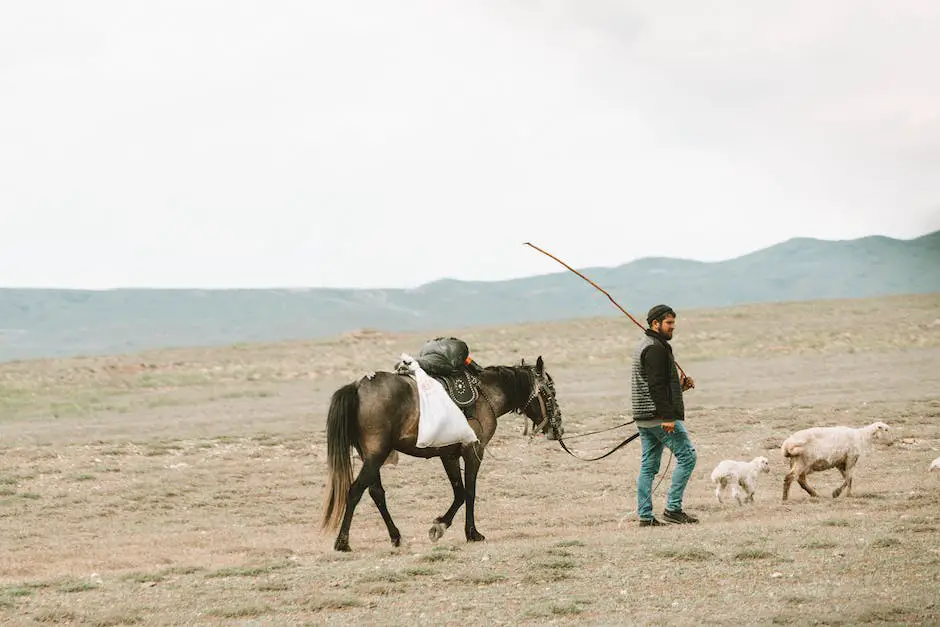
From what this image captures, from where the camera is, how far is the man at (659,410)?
10.9m

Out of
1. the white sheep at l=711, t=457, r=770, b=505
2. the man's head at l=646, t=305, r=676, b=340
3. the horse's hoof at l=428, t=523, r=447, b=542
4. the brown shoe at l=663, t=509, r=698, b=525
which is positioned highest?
the man's head at l=646, t=305, r=676, b=340

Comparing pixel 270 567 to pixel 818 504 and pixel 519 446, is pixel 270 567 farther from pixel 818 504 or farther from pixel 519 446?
pixel 519 446

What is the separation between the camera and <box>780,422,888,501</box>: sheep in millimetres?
12375

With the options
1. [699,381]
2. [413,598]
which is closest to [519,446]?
[413,598]

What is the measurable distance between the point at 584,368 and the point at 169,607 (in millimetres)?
34910

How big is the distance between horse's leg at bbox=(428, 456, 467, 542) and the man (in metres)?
1.87

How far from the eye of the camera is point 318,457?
20.4 meters

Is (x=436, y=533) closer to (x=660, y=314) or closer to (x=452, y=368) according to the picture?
(x=452, y=368)

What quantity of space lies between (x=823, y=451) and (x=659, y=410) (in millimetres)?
2624

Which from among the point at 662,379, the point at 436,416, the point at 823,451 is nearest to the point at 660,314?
the point at 662,379

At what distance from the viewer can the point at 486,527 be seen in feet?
41.8

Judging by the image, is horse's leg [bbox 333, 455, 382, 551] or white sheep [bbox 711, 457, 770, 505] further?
white sheep [bbox 711, 457, 770, 505]

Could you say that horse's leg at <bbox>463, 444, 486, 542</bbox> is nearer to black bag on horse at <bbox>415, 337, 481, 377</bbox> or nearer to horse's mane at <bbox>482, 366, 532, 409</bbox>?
black bag on horse at <bbox>415, 337, 481, 377</bbox>

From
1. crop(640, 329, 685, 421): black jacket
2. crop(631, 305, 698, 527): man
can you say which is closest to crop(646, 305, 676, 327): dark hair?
crop(631, 305, 698, 527): man
